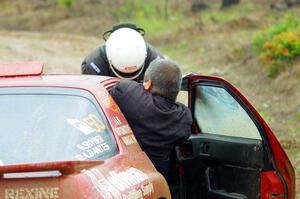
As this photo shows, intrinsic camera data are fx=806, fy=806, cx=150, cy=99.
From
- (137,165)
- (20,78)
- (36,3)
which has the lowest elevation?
(36,3)

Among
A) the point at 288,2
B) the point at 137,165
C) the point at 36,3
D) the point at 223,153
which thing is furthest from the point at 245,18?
the point at 137,165

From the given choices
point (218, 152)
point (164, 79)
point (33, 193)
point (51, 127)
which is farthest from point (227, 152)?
point (33, 193)

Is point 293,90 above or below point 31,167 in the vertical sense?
below

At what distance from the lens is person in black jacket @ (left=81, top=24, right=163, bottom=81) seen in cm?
755

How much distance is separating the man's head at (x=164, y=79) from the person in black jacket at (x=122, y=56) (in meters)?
1.88

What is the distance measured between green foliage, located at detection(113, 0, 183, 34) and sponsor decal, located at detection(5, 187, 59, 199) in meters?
26.5

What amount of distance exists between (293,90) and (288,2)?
591 inches

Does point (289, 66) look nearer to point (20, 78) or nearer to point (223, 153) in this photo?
point (223, 153)

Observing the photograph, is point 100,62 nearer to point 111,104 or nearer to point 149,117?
point 149,117

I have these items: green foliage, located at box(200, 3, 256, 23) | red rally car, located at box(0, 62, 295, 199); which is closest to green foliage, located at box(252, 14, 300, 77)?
red rally car, located at box(0, 62, 295, 199)

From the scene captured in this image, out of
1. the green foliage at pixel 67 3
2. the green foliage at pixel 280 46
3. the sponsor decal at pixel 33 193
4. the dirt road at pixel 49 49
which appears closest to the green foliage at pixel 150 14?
the green foliage at pixel 67 3

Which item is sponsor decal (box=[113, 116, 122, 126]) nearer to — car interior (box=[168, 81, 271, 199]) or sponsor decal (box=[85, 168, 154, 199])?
sponsor decal (box=[85, 168, 154, 199])

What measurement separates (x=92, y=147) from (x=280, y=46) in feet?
39.4

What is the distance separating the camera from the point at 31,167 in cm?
405
